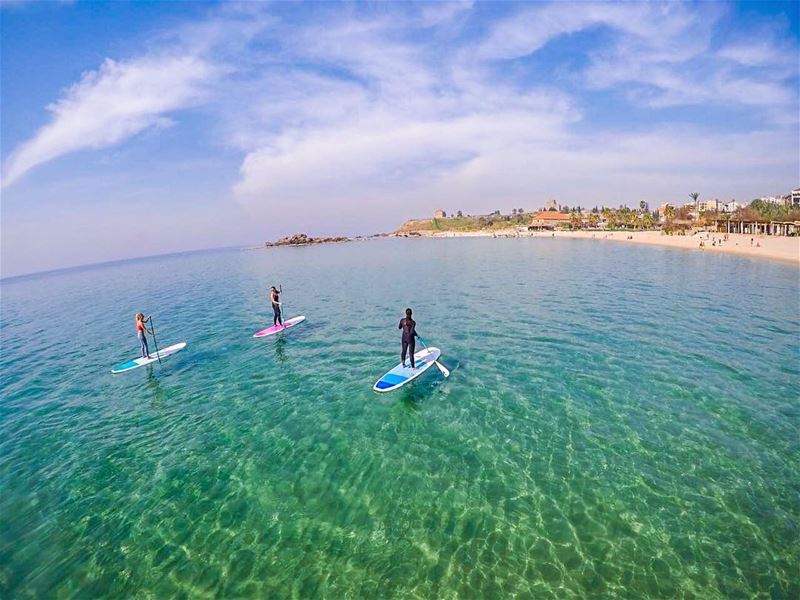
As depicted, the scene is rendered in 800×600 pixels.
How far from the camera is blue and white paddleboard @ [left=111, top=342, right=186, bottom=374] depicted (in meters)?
26.7

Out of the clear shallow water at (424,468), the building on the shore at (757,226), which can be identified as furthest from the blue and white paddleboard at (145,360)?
the building on the shore at (757,226)

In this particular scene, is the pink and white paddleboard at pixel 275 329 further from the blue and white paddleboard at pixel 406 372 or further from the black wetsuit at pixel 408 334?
the black wetsuit at pixel 408 334

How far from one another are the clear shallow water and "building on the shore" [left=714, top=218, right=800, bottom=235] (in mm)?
98289

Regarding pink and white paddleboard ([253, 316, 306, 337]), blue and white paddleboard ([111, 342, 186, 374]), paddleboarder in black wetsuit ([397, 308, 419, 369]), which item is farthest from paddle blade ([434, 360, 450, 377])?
blue and white paddleboard ([111, 342, 186, 374])

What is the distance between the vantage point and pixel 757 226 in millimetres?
108938

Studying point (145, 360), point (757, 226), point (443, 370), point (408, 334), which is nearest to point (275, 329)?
point (145, 360)

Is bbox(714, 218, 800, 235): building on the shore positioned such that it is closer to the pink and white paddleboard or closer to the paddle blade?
the paddle blade

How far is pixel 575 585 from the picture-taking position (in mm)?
9289

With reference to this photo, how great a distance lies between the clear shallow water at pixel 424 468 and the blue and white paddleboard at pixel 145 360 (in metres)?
0.76

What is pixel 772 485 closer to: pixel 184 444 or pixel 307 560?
pixel 307 560

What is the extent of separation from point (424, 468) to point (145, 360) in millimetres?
23295

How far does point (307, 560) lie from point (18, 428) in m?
19.3

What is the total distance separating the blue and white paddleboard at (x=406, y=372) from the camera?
19906 mm

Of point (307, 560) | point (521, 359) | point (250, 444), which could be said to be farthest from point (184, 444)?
point (521, 359)
